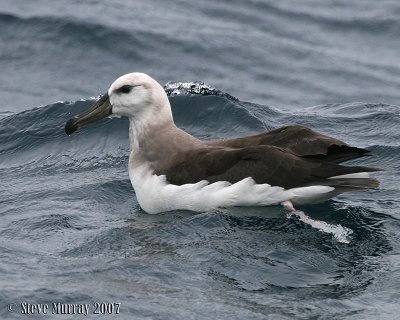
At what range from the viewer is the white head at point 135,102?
12.4 metres

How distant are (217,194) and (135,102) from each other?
1.82 m

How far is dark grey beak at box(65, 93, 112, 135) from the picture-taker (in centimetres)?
1266

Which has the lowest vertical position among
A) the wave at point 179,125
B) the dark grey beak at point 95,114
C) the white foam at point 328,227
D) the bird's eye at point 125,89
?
the wave at point 179,125

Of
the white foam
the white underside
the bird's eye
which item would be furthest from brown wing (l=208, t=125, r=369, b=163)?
the bird's eye

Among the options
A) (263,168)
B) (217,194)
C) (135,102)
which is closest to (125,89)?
(135,102)

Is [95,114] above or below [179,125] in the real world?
above

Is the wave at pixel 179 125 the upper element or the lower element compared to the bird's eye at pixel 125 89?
lower

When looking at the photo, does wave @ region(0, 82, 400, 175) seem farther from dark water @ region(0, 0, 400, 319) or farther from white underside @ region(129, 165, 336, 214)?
white underside @ region(129, 165, 336, 214)

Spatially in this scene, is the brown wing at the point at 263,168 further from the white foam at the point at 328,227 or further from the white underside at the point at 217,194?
the white foam at the point at 328,227

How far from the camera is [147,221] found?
1177 cm

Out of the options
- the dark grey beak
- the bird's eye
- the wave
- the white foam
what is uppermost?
the bird's eye

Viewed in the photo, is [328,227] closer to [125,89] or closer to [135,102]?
[135,102]

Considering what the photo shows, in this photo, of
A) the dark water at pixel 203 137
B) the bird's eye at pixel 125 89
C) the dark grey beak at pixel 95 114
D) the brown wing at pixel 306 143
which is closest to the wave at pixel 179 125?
the dark water at pixel 203 137

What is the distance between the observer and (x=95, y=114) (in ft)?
41.8
